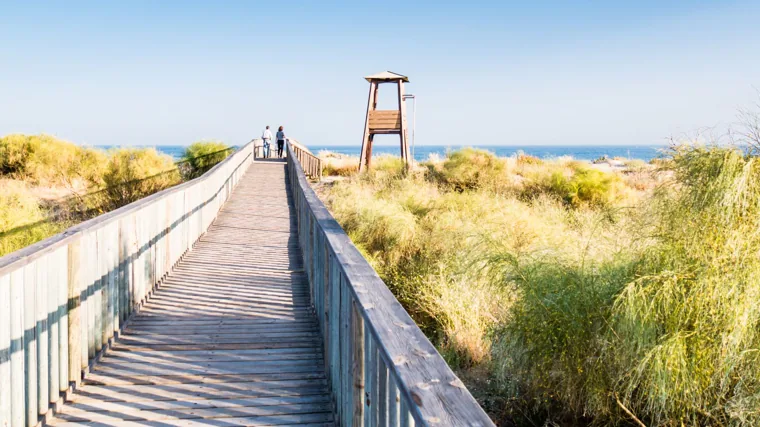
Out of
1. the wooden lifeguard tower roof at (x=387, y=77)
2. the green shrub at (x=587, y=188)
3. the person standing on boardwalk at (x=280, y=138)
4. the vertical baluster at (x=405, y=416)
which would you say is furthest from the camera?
the person standing on boardwalk at (x=280, y=138)

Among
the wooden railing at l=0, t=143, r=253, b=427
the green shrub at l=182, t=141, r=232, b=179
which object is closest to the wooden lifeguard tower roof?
the green shrub at l=182, t=141, r=232, b=179

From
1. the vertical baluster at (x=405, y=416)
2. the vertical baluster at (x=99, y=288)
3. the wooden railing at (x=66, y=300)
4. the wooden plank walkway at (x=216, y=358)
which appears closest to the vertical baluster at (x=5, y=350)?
the wooden railing at (x=66, y=300)

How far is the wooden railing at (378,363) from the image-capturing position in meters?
1.61

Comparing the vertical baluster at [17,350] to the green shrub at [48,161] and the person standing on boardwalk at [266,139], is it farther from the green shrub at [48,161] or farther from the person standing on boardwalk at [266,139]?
the person standing on boardwalk at [266,139]

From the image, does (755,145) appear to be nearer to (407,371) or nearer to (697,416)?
(697,416)

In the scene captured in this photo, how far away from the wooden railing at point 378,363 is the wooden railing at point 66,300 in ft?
5.53

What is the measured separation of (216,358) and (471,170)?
17514 millimetres

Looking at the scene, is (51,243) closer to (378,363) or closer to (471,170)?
(378,363)

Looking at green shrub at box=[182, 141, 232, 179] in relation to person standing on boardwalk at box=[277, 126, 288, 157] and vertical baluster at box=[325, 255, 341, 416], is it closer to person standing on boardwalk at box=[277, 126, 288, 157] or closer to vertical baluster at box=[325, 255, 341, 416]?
person standing on boardwalk at box=[277, 126, 288, 157]

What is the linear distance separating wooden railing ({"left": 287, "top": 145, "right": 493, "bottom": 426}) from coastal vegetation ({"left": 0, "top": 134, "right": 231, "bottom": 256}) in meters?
15.2

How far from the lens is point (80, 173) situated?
902 inches

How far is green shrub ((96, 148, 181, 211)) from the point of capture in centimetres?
2169

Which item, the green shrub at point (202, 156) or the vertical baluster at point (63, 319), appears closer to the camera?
the vertical baluster at point (63, 319)

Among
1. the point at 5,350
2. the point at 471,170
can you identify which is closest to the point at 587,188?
the point at 471,170
